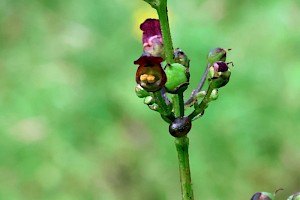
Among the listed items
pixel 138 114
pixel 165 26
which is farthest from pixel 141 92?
pixel 138 114

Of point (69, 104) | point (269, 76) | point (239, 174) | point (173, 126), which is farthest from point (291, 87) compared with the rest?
point (173, 126)

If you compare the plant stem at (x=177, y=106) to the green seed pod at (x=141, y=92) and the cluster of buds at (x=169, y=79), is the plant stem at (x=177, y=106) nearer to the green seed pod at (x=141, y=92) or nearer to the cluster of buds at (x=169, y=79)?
the cluster of buds at (x=169, y=79)

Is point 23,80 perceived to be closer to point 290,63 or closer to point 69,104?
point 69,104

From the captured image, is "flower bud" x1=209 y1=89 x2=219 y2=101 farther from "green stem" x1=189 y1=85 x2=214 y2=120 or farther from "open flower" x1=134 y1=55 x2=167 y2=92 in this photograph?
"open flower" x1=134 y1=55 x2=167 y2=92

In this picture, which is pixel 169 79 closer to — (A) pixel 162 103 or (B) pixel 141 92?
(A) pixel 162 103

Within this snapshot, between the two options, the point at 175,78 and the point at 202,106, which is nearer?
the point at 175,78

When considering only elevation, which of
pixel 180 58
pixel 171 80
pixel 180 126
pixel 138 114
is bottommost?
pixel 180 126
